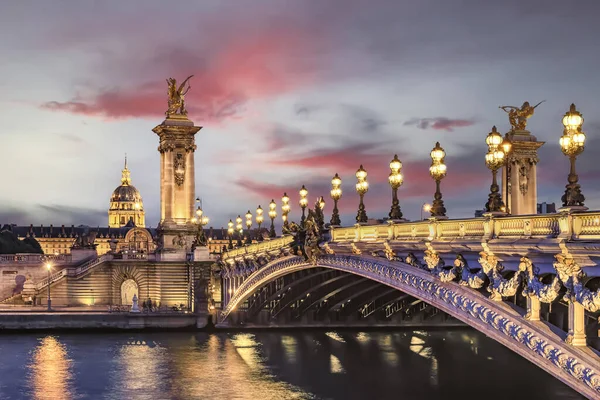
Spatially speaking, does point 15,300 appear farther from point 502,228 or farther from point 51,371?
point 502,228

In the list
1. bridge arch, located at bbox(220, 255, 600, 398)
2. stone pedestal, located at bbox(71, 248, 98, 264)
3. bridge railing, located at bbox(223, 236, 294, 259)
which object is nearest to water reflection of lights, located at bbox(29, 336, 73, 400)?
bridge railing, located at bbox(223, 236, 294, 259)

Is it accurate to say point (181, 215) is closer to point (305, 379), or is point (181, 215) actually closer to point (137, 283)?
point (137, 283)

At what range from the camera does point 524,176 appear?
6812 cm

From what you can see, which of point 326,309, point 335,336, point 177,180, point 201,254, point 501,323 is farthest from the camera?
point 177,180

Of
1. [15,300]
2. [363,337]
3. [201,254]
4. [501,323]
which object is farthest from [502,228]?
[15,300]

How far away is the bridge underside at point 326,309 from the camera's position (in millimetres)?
67812

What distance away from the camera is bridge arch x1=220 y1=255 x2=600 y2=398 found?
2159 cm

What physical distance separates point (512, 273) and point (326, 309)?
4823 cm

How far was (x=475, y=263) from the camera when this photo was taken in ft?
93.7

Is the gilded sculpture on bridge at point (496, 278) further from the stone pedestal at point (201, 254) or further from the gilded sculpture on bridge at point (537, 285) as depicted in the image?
the stone pedestal at point (201, 254)

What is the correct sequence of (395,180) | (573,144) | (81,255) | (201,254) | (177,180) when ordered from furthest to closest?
1. (177,180)
2. (81,255)
3. (201,254)
4. (395,180)
5. (573,144)

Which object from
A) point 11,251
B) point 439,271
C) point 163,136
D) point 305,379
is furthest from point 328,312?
point 11,251

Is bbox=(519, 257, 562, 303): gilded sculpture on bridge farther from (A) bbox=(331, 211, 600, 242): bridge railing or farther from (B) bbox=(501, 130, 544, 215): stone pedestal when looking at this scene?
(B) bbox=(501, 130, 544, 215): stone pedestal

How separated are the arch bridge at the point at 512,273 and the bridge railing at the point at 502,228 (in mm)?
22
